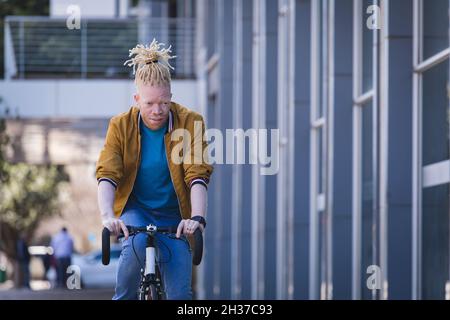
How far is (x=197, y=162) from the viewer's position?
6.83m

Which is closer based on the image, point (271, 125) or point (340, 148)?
point (340, 148)

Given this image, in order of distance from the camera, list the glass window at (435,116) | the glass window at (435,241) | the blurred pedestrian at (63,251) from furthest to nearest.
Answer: the blurred pedestrian at (63,251) < the glass window at (435,116) < the glass window at (435,241)

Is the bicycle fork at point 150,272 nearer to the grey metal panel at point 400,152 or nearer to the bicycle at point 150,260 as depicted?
the bicycle at point 150,260

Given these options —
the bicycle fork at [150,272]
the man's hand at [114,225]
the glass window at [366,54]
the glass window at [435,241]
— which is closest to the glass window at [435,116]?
the glass window at [435,241]

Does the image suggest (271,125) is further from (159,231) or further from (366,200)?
(159,231)

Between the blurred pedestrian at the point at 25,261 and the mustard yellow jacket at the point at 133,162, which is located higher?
the mustard yellow jacket at the point at 133,162

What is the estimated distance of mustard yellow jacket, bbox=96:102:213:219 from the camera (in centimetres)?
681

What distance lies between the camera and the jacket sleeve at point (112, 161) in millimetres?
6801

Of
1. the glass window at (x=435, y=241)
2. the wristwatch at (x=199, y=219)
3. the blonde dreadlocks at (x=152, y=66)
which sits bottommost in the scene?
the glass window at (x=435, y=241)

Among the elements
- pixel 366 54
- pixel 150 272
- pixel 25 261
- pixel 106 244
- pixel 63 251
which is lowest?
pixel 25 261

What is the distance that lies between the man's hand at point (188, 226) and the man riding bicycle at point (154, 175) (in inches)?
2.2

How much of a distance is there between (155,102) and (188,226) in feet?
2.09

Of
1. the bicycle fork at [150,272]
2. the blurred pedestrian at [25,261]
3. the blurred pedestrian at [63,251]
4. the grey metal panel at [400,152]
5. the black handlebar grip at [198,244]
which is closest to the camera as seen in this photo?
the black handlebar grip at [198,244]

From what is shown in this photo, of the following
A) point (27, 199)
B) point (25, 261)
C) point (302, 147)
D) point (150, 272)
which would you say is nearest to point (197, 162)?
point (150, 272)
